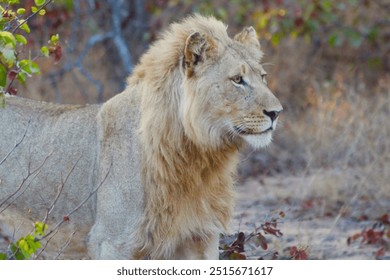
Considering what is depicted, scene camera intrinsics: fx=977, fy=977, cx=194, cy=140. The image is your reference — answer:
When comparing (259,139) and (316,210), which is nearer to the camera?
(259,139)

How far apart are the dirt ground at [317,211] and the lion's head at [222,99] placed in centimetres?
186

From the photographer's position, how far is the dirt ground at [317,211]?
6.64m

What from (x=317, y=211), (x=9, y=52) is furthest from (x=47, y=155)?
(x=317, y=211)

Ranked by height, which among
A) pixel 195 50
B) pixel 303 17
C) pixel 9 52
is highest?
pixel 9 52

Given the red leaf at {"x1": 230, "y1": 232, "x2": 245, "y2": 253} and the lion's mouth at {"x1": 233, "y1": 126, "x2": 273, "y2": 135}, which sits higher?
the lion's mouth at {"x1": 233, "y1": 126, "x2": 273, "y2": 135}

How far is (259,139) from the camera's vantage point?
4.45 meters

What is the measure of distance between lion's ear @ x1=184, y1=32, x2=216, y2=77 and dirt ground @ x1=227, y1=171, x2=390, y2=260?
6.48ft

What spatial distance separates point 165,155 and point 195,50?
0.51 m

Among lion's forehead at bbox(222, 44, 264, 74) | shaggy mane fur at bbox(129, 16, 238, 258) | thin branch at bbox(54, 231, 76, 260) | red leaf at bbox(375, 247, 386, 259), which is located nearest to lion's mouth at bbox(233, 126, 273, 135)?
shaggy mane fur at bbox(129, 16, 238, 258)

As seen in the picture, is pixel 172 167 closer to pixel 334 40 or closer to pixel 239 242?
pixel 239 242

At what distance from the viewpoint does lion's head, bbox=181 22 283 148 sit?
445cm

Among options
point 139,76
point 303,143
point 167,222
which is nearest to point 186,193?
point 167,222

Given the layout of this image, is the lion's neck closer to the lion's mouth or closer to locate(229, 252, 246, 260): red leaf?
the lion's mouth

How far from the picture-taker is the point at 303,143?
29.8 feet
